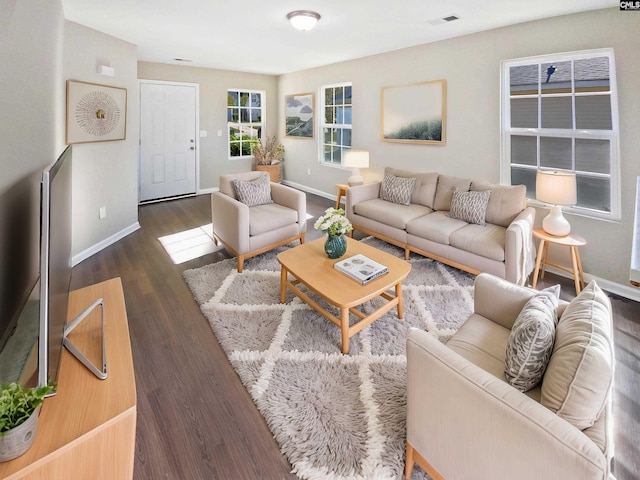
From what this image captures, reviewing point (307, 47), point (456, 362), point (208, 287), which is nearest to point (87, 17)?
point (307, 47)

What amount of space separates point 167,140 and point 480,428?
20.8 ft

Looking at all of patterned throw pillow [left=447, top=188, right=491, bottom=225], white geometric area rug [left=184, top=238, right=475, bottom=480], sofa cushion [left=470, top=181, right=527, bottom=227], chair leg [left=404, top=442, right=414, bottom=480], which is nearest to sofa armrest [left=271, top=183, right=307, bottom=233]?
white geometric area rug [left=184, top=238, right=475, bottom=480]

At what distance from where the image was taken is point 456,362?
1214 millimetres

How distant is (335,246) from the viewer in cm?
271

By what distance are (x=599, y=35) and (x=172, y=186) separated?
613 centimetres

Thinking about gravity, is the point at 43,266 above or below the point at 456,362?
above

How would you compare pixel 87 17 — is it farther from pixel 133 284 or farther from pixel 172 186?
pixel 172 186

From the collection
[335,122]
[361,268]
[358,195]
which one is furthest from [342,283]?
[335,122]

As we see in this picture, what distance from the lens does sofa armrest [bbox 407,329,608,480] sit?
944 mm

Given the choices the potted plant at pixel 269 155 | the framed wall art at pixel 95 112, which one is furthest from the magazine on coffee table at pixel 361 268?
the potted plant at pixel 269 155

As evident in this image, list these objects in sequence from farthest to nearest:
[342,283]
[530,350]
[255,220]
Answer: [255,220] < [342,283] < [530,350]

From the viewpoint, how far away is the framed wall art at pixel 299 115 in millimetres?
6475

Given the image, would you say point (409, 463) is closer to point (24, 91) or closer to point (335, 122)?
point (24, 91)

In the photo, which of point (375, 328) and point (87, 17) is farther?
point (87, 17)
